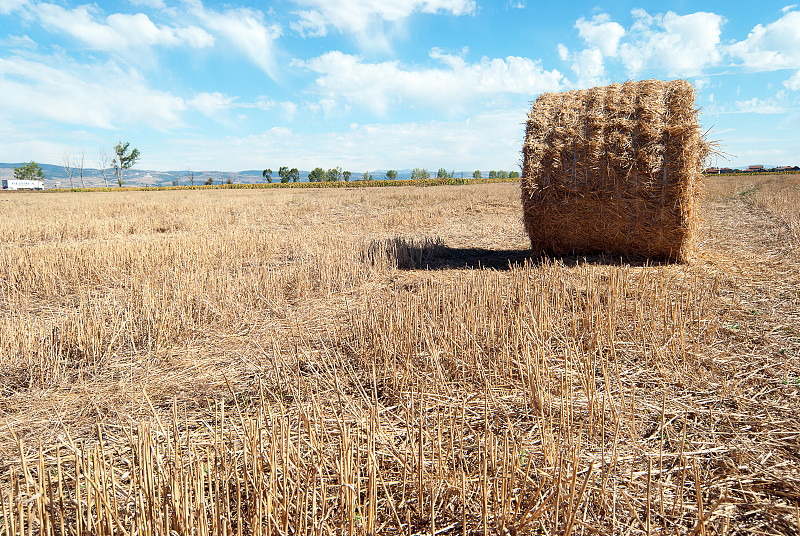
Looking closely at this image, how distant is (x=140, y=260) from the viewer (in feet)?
25.4

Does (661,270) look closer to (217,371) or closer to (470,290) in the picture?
(470,290)

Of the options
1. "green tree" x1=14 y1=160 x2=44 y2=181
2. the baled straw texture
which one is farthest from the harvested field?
"green tree" x1=14 y1=160 x2=44 y2=181

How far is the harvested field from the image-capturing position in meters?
2.12

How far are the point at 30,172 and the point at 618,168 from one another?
15999 centimetres

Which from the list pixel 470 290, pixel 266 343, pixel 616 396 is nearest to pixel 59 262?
pixel 266 343

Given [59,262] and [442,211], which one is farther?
[442,211]

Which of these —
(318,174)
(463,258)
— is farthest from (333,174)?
(463,258)

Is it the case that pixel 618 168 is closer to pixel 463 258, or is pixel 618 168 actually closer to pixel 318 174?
pixel 463 258

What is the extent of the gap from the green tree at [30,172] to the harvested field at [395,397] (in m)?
153

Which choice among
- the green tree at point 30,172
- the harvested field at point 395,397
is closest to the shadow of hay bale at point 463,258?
the harvested field at point 395,397

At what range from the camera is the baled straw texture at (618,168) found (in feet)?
22.1

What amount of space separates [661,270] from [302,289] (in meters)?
4.98

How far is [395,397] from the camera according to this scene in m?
3.35

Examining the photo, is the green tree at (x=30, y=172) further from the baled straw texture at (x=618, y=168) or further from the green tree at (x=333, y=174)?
the baled straw texture at (x=618, y=168)
